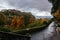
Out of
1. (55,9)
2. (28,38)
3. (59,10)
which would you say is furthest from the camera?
(55,9)

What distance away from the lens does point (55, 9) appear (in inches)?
882

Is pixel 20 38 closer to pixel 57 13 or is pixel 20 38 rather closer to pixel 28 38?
pixel 28 38

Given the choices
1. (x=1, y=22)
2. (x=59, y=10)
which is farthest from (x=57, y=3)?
(x=1, y=22)

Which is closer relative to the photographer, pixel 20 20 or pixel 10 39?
pixel 10 39

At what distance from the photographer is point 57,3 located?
21.3m

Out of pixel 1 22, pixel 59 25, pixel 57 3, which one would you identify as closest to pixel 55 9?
pixel 57 3

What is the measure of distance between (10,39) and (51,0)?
1997 centimetres

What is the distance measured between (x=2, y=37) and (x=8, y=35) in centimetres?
14

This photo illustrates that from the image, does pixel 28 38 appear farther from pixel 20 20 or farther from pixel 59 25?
pixel 20 20

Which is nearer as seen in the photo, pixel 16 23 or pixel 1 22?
pixel 1 22

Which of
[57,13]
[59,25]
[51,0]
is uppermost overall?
[51,0]

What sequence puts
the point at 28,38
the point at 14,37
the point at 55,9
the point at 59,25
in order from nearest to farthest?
the point at 14,37
the point at 28,38
the point at 55,9
the point at 59,25

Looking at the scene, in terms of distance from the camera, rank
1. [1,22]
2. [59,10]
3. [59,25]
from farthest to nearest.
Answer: [59,25] < [1,22] < [59,10]

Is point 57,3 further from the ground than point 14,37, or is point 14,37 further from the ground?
point 57,3
